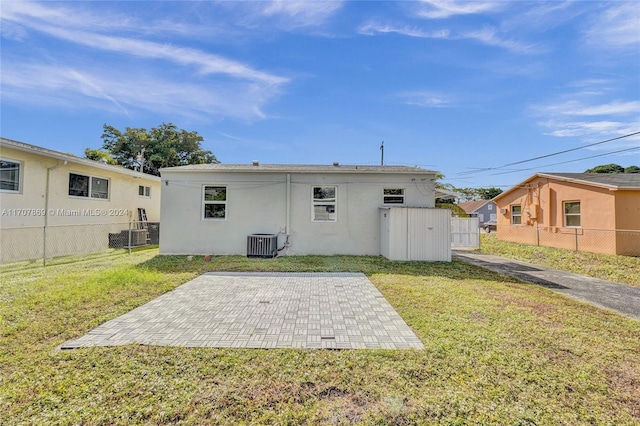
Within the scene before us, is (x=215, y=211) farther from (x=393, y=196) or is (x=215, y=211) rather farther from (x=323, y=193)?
(x=393, y=196)

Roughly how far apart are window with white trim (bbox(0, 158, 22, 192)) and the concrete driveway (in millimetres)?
14899

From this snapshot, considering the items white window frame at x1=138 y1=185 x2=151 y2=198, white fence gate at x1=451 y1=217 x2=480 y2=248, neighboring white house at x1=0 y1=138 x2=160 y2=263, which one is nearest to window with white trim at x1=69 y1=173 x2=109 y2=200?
neighboring white house at x1=0 y1=138 x2=160 y2=263

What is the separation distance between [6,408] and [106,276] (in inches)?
183

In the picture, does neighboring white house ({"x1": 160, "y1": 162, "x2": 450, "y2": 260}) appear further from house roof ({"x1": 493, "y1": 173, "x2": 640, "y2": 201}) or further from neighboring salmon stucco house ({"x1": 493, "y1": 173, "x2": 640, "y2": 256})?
neighboring salmon stucco house ({"x1": 493, "y1": 173, "x2": 640, "y2": 256})

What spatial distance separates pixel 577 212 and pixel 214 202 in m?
14.9

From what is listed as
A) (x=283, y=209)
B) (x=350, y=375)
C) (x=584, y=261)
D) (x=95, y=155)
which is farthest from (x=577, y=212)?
(x=95, y=155)

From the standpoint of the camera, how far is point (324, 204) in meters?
9.88

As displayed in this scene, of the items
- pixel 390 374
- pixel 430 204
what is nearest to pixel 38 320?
pixel 390 374

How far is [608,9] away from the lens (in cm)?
719

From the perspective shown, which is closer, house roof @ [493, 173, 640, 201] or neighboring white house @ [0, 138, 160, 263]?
neighboring white house @ [0, 138, 160, 263]

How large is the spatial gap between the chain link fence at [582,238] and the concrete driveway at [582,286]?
3304 millimetres

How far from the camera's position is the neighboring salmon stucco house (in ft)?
31.8

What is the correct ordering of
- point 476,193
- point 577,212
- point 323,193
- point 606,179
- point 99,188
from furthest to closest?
point 476,193, point 577,212, point 99,188, point 606,179, point 323,193

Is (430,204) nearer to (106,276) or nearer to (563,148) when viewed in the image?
(563,148)
